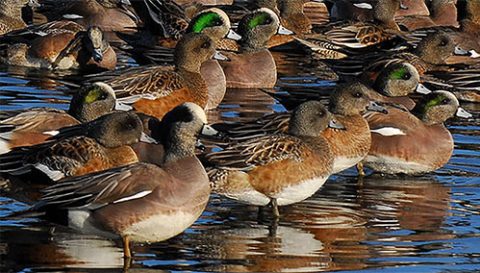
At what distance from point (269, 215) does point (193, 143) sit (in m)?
1.27

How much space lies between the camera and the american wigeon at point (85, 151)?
9.05 m

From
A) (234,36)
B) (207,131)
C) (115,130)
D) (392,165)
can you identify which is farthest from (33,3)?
(207,131)

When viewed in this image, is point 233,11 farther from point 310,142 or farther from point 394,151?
point 310,142

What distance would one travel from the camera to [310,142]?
383 inches

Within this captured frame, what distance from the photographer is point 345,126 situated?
1062 centimetres

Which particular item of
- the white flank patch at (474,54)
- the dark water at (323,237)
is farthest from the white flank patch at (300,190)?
the white flank patch at (474,54)

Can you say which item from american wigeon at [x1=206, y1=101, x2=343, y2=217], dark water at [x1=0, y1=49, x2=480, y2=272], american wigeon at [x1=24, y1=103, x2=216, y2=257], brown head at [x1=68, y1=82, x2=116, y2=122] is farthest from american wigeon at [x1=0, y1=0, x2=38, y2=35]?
american wigeon at [x1=24, y1=103, x2=216, y2=257]

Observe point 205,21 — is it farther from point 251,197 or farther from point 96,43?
point 251,197

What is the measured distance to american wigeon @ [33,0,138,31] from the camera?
58.1 ft

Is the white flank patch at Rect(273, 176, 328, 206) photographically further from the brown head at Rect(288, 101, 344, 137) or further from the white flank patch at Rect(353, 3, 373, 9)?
the white flank patch at Rect(353, 3, 373, 9)

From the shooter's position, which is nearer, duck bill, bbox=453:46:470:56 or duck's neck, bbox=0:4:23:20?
duck bill, bbox=453:46:470:56

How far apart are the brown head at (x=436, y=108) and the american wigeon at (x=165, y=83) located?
6.66 feet

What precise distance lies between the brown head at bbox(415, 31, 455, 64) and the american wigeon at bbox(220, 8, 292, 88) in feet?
5.21

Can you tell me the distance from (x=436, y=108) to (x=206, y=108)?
2.43m
